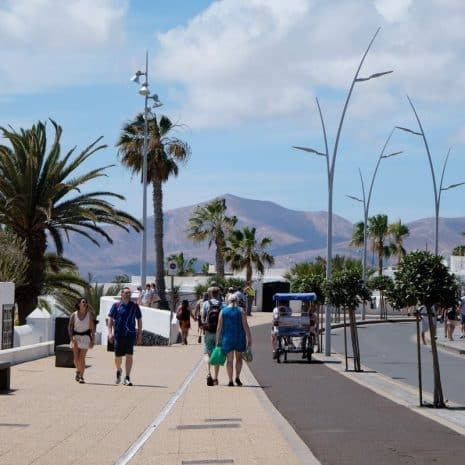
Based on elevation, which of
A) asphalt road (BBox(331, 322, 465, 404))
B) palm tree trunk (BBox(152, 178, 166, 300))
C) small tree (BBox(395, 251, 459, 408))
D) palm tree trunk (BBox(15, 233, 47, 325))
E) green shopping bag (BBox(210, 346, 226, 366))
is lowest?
asphalt road (BBox(331, 322, 465, 404))

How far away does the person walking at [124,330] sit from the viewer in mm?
18938

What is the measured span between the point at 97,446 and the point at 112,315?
824cm

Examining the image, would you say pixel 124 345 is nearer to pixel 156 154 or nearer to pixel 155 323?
pixel 155 323

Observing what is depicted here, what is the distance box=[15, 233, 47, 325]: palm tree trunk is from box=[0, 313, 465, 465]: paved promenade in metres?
12.6

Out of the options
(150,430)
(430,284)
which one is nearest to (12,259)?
(430,284)

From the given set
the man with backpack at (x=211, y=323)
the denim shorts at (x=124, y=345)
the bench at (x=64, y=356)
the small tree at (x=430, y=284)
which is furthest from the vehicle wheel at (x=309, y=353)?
the small tree at (x=430, y=284)

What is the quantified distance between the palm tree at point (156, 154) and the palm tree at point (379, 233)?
171ft

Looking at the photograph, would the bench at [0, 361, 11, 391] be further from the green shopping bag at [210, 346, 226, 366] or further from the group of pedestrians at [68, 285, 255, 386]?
the green shopping bag at [210, 346, 226, 366]

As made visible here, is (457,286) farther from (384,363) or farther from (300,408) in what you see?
(384,363)

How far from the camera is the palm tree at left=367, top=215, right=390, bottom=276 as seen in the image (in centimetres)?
10888

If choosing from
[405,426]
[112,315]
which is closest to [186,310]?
[112,315]

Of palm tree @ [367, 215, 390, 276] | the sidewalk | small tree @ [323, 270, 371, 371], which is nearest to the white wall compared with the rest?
small tree @ [323, 270, 371, 371]

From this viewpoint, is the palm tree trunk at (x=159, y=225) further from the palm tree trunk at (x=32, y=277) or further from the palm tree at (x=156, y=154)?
the palm tree trunk at (x=32, y=277)

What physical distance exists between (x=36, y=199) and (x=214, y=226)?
55197 mm
